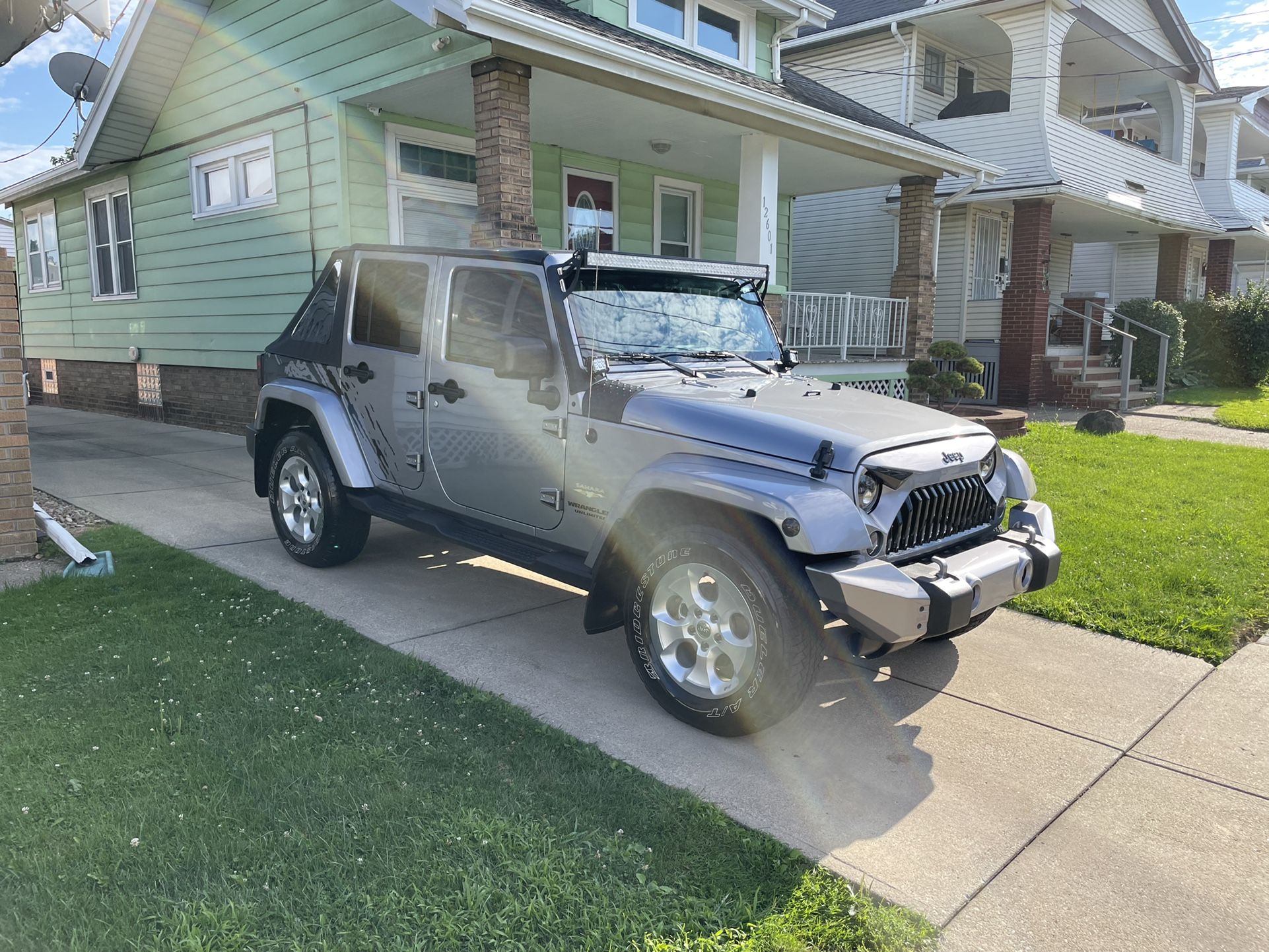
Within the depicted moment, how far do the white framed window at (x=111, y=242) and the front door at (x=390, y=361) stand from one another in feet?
34.3

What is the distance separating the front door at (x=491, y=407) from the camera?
447 centimetres

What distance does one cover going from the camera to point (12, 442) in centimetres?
603

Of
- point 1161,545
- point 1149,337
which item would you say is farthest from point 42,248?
point 1149,337

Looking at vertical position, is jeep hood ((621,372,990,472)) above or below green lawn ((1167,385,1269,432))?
above

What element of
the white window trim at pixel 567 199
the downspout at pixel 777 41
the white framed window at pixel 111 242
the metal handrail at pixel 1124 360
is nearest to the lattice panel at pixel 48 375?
the white framed window at pixel 111 242

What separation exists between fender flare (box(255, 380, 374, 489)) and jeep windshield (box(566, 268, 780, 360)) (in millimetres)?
1909

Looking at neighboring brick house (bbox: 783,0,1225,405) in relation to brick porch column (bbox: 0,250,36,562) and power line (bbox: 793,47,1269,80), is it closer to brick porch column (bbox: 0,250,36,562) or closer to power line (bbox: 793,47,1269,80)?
power line (bbox: 793,47,1269,80)

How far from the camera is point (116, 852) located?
9.33 ft

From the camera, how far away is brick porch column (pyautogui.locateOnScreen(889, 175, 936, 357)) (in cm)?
1363

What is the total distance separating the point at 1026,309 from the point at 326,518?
596 inches

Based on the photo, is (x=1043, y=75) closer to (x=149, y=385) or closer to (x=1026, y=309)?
(x=1026, y=309)

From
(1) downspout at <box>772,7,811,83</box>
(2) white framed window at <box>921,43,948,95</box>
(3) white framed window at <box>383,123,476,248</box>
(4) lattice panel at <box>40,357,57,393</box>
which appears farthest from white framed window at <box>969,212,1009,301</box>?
(4) lattice panel at <box>40,357,57,393</box>

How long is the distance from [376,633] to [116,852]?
2102mm

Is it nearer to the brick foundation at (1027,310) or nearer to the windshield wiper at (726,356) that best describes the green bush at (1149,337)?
the brick foundation at (1027,310)
